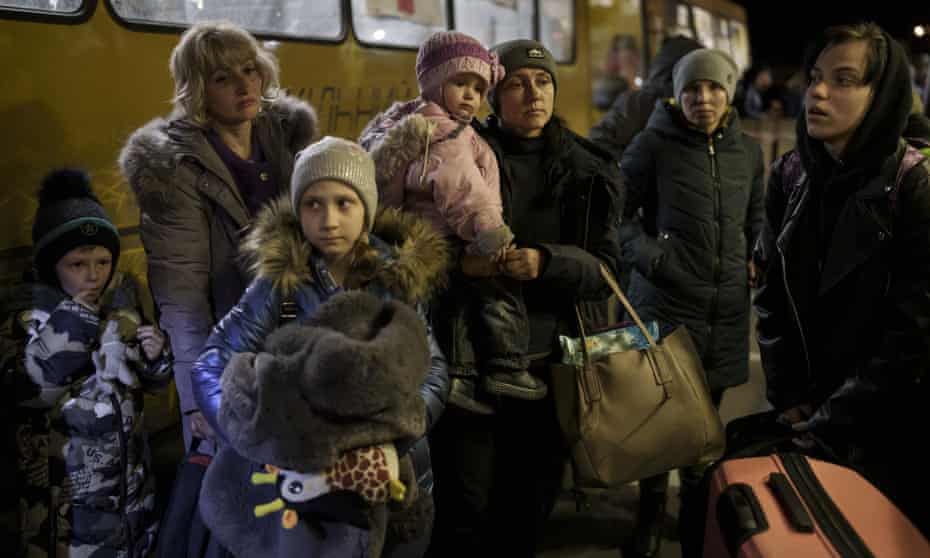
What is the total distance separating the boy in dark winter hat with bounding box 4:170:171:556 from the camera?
2451mm

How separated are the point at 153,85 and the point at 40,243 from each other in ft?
3.99

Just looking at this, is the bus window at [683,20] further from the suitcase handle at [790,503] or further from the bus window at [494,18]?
the suitcase handle at [790,503]

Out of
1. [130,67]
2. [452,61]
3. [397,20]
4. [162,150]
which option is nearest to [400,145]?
[452,61]

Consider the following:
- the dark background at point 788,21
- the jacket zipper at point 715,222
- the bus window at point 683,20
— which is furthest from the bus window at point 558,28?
the dark background at point 788,21

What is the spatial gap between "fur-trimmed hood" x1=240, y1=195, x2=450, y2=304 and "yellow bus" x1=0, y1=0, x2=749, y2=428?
4.16ft

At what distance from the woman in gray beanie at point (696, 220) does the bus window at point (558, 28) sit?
376 centimetres

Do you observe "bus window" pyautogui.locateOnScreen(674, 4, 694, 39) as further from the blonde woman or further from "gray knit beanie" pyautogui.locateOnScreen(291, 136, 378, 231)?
"gray knit beanie" pyautogui.locateOnScreen(291, 136, 378, 231)

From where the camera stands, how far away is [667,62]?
14.7 feet

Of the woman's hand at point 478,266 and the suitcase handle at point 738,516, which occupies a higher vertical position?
the woman's hand at point 478,266

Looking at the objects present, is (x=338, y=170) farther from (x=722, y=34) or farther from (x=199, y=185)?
(x=722, y=34)

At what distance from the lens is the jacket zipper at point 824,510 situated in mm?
1784

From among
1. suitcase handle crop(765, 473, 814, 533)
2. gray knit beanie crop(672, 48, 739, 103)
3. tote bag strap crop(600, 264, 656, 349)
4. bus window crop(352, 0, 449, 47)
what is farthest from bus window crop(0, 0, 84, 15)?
suitcase handle crop(765, 473, 814, 533)

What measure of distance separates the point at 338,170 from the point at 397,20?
10.8 feet

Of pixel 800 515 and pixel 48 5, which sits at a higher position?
pixel 48 5
